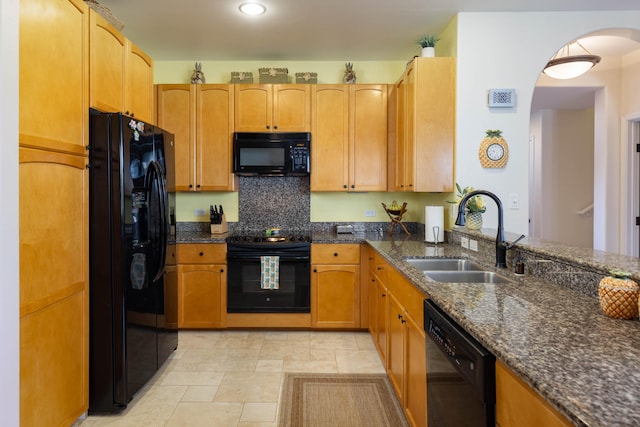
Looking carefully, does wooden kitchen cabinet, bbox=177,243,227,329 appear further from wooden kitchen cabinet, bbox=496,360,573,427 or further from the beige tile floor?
wooden kitchen cabinet, bbox=496,360,573,427

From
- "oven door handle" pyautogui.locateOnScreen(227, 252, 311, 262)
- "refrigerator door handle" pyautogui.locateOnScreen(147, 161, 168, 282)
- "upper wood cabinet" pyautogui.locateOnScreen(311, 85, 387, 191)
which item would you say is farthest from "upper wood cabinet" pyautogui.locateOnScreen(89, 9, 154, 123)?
"upper wood cabinet" pyautogui.locateOnScreen(311, 85, 387, 191)

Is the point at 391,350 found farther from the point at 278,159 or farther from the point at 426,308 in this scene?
the point at 278,159

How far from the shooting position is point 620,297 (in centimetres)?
119

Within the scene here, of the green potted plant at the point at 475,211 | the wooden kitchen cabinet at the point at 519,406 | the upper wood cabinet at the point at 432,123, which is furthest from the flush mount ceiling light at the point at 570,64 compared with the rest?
the wooden kitchen cabinet at the point at 519,406

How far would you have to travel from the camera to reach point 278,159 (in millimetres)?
3631

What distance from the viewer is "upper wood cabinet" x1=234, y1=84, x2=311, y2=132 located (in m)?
3.66

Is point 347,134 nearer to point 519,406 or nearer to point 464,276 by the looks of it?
point 464,276

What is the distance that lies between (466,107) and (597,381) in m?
2.50

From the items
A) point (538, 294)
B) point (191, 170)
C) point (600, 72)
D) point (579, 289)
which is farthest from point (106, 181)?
point (600, 72)

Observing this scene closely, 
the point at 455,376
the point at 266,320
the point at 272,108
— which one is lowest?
the point at 266,320

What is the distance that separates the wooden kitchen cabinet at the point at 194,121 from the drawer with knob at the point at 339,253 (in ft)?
4.31

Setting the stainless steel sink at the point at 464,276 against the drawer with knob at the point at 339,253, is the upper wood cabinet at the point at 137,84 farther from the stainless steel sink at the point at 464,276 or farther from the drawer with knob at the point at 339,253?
the stainless steel sink at the point at 464,276

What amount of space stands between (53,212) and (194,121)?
6.65 ft

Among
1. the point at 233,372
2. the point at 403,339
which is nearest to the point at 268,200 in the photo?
the point at 233,372
